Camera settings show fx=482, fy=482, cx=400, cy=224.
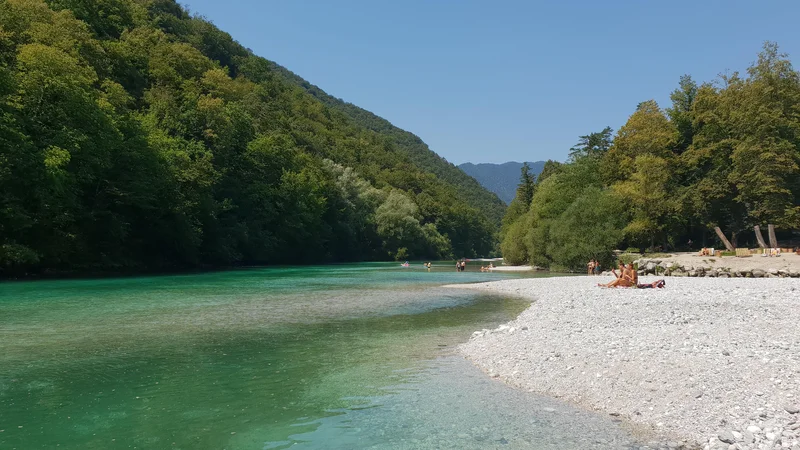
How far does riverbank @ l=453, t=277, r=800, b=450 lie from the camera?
24.3ft

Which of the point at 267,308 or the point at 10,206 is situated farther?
the point at 10,206

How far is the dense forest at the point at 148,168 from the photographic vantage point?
39.4 metres

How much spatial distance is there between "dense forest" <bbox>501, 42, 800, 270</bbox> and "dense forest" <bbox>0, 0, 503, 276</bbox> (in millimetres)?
44511

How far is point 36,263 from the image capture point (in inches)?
1622

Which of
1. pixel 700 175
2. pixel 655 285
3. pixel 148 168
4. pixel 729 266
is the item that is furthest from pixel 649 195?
pixel 148 168

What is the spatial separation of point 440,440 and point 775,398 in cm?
552

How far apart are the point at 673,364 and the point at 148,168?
52587mm

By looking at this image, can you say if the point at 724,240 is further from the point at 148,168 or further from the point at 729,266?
the point at 148,168

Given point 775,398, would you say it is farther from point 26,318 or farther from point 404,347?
point 26,318

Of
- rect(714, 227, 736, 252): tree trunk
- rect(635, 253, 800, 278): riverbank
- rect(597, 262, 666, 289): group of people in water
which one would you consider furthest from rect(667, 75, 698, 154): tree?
rect(597, 262, 666, 289): group of people in water

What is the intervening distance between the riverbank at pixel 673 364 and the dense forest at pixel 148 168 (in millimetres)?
38981

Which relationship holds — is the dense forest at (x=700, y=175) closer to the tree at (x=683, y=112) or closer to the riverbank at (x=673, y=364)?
the tree at (x=683, y=112)

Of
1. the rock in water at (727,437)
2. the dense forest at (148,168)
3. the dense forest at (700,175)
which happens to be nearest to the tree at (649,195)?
the dense forest at (700,175)

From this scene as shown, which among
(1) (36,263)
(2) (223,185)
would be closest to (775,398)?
(1) (36,263)
